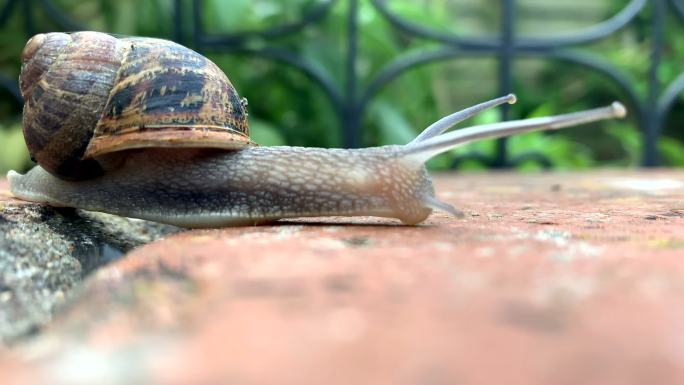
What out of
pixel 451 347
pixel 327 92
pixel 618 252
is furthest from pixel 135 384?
pixel 327 92

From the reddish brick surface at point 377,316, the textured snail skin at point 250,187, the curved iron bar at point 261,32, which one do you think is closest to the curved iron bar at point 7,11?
the curved iron bar at point 261,32

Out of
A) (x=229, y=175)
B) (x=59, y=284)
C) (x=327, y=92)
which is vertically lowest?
(x=59, y=284)

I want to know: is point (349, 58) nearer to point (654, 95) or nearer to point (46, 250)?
point (654, 95)

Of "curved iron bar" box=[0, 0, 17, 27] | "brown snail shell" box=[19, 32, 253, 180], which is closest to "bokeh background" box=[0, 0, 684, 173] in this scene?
"curved iron bar" box=[0, 0, 17, 27]

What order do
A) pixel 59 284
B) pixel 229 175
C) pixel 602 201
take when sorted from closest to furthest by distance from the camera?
pixel 59 284, pixel 229 175, pixel 602 201

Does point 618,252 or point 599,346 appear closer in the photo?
point 599,346

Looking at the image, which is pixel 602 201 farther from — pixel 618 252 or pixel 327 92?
pixel 327 92

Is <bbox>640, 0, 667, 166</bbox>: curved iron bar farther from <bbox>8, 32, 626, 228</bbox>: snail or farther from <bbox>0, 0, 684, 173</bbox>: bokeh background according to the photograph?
<bbox>8, 32, 626, 228</bbox>: snail

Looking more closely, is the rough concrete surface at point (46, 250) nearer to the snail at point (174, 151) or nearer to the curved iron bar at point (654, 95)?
the snail at point (174, 151)
